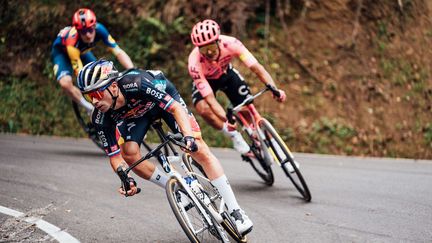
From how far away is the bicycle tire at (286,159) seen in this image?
23.4 feet

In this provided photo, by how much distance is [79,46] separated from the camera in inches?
393

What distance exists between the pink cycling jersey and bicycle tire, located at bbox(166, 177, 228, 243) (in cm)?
251

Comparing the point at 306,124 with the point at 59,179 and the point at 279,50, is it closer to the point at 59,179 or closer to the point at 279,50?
the point at 279,50

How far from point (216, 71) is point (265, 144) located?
126 cm

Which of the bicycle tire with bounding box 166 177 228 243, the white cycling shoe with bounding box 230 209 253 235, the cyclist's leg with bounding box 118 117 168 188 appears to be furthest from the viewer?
the cyclist's leg with bounding box 118 117 168 188

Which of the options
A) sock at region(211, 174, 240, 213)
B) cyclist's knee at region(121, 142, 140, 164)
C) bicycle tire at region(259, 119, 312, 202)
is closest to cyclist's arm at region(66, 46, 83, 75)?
bicycle tire at region(259, 119, 312, 202)

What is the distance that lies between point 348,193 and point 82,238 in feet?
12.0

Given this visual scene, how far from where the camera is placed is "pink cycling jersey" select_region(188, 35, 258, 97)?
7556mm

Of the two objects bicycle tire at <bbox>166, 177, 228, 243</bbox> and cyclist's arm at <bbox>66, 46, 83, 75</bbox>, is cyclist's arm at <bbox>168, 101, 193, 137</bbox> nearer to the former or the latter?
bicycle tire at <bbox>166, 177, 228, 243</bbox>

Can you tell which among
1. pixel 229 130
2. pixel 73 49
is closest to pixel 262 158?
pixel 229 130

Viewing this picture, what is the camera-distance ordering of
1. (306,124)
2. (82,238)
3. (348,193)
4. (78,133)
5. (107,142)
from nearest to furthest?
(107,142) < (82,238) < (348,193) < (306,124) < (78,133)


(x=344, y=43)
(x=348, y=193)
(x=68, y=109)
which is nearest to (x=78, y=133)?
(x=68, y=109)

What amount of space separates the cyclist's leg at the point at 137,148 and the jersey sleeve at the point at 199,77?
1.71 metres

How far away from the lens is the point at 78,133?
13.9 meters
